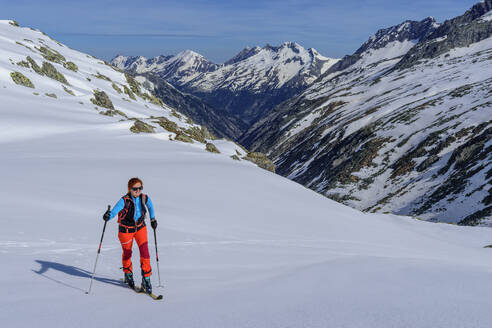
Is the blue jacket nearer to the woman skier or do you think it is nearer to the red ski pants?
the woman skier

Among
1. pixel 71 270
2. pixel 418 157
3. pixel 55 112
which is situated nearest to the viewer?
pixel 71 270

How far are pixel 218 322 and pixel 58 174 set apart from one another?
14473mm

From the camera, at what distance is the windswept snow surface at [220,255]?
6.44 m

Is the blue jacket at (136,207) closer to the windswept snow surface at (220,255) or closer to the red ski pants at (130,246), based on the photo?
the red ski pants at (130,246)

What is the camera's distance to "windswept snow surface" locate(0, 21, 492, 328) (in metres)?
6.44

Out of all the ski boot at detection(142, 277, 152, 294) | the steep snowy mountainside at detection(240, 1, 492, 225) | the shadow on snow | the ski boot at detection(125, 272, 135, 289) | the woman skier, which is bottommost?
the ski boot at detection(142, 277, 152, 294)

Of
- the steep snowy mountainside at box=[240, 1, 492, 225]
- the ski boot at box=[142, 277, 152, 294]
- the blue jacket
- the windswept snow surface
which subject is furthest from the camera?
the steep snowy mountainside at box=[240, 1, 492, 225]

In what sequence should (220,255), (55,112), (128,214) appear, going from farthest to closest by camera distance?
(55,112) → (220,255) → (128,214)

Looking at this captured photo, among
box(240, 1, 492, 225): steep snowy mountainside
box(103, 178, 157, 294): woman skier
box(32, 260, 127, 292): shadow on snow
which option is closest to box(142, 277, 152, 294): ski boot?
box(103, 178, 157, 294): woman skier

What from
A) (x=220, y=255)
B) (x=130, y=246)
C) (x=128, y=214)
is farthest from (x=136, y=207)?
(x=220, y=255)

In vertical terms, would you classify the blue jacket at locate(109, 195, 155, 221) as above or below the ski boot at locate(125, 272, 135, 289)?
above

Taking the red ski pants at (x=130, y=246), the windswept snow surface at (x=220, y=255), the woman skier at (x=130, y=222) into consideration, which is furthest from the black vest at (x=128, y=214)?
the windswept snow surface at (x=220, y=255)

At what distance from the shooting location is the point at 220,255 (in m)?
11.5

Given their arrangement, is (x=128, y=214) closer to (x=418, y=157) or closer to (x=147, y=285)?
(x=147, y=285)
